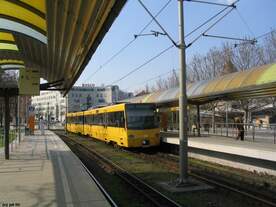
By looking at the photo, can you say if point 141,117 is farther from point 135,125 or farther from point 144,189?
point 144,189

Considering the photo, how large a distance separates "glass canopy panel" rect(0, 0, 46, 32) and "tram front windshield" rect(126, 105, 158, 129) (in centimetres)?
1270

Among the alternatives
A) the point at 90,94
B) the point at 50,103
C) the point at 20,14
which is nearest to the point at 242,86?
the point at 20,14

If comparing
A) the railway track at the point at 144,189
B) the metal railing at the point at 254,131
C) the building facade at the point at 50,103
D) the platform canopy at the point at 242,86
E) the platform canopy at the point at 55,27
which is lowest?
the railway track at the point at 144,189

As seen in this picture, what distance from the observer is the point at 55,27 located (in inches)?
578

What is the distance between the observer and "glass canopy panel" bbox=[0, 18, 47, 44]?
16.3 metres

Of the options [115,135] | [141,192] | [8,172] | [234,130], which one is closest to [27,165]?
[8,172]

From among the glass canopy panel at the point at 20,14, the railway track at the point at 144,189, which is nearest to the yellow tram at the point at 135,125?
the railway track at the point at 144,189

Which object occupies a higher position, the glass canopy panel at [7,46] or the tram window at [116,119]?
the glass canopy panel at [7,46]

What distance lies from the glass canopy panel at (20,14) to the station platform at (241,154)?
8593mm

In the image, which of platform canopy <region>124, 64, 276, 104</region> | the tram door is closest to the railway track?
platform canopy <region>124, 64, 276, 104</region>

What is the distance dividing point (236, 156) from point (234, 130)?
818 cm

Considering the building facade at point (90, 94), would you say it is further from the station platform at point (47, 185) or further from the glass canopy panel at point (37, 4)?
the glass canopy panel at point (37, 4)

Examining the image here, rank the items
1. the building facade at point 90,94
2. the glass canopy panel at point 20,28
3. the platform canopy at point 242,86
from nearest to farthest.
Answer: the glass canopy panel at point 20,28 < the platform canopy at point 242,86 < the building facade at point 90,94

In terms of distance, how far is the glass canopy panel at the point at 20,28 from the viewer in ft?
53.5
